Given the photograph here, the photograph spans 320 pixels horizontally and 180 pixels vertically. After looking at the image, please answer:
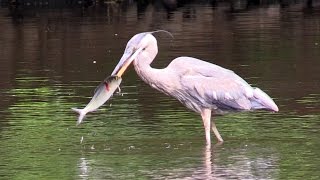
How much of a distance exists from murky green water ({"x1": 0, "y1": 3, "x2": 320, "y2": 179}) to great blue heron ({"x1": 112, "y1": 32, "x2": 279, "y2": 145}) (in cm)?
40

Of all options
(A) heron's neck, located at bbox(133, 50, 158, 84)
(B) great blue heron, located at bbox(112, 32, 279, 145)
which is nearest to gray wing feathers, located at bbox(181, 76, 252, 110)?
(B) great blue heron, located at bbox(112, 32, 279, 145)

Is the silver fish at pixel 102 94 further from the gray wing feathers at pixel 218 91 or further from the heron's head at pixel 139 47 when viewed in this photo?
the gray wing feathers at pixel 218 91

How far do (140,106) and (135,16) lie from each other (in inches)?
936

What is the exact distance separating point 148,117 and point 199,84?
8.01ft

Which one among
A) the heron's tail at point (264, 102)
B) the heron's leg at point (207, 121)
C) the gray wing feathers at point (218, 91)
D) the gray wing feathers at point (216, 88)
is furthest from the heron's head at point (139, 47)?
the heron's tail at point (264, 102)

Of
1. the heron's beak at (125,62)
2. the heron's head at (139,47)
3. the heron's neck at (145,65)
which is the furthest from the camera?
the heron's neck at (145,65)

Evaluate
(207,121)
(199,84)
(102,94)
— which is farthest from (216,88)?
(102,94)

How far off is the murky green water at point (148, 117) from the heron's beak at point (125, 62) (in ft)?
2.84

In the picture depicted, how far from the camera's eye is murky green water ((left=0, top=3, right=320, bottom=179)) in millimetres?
10734

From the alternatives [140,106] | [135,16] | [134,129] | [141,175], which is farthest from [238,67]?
[135,16]

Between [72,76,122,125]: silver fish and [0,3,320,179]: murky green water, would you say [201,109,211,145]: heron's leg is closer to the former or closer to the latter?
[0,3,320,179]: murky green water

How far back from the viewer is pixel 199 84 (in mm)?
11922

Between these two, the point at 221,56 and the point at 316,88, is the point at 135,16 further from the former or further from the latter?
the point at 316,88

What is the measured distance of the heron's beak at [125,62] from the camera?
451 inches
